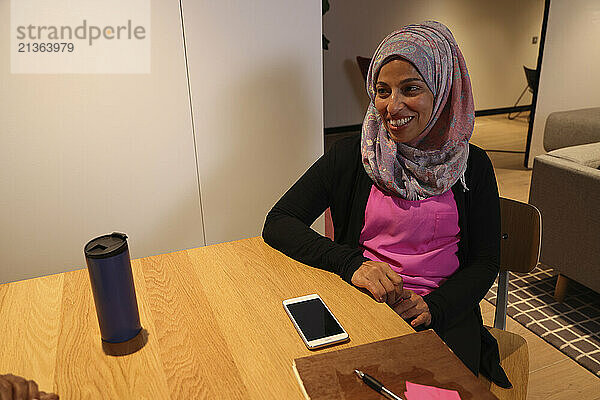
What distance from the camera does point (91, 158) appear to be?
1.89 metres

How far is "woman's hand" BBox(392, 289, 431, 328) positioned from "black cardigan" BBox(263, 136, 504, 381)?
3 cm

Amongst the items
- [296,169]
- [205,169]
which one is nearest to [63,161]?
[205,169]

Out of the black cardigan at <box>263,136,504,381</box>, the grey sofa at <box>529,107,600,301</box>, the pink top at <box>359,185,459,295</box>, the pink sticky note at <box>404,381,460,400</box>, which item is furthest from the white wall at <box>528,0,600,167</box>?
the pink sticky note at <box>404,381,460,400</box>

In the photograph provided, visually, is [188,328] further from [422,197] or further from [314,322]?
[422,197]

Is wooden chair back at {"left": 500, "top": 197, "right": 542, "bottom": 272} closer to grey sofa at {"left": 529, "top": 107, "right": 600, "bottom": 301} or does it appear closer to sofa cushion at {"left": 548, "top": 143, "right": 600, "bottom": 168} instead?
grey sofa at {"left": 529, "top": 107, "right": 600, "bottom": 301}

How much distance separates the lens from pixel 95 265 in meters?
0.83

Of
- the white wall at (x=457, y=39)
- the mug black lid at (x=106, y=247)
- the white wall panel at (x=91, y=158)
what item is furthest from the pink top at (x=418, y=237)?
the white wall at (x=457, y=39)

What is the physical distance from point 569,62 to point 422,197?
399cm

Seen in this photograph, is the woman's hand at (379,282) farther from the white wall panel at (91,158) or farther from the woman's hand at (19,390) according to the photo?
the white wall panel at (91,158)

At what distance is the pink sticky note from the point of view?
29.4 inches

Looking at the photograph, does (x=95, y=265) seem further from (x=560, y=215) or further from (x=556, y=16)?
(x=556, y=16)

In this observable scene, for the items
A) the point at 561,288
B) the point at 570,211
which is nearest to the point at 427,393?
the point at 570,211

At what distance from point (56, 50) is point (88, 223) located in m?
0.69

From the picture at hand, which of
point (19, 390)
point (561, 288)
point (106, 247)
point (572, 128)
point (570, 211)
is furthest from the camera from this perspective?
point (572, 128)
